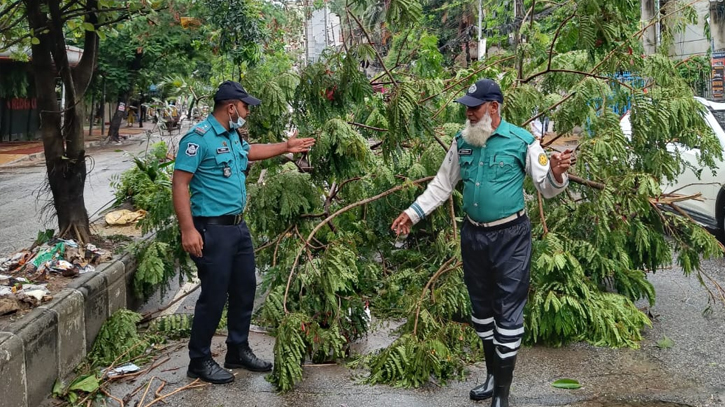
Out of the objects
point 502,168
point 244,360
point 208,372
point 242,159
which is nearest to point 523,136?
point 502,168

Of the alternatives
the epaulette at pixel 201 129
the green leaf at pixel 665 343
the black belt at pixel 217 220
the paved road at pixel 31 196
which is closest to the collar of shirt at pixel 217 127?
the epaulette at pixel 201 129

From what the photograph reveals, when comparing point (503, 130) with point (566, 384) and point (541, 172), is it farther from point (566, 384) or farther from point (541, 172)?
point (566, 384)

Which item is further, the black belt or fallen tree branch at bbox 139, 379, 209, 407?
the black belt

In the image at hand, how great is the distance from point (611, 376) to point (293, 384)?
2.08 metres

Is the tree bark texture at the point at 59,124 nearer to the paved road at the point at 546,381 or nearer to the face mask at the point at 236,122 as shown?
the paved road at the point at 546,381

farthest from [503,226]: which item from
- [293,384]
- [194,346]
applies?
[194,346]

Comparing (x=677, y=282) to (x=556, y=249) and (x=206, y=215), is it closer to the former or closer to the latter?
(x=556, y=249)

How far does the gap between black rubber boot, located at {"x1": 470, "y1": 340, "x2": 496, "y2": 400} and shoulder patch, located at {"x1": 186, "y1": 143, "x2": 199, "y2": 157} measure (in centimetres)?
220

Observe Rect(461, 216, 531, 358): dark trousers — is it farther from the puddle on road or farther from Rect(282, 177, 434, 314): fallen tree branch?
Rect(282, 177, 434, 314): fallen tree branch

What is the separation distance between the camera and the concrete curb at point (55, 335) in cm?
432

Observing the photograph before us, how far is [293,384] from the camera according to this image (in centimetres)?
484

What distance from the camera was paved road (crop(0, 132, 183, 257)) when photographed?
9.34 metres

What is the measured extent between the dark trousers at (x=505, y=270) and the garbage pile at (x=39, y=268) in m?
2.90

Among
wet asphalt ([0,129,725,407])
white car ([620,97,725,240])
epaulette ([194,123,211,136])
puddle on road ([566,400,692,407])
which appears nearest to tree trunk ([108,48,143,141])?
white car ([620,97,725,240])
